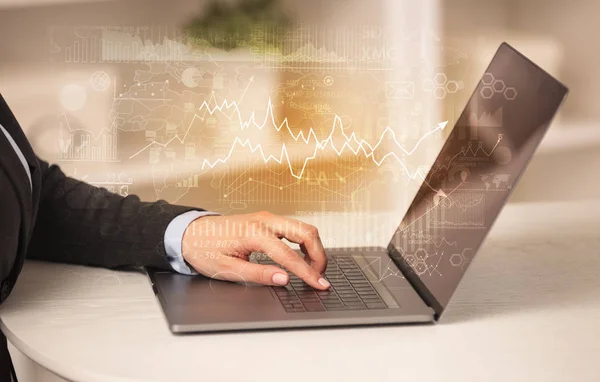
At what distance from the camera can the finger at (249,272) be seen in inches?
40.4

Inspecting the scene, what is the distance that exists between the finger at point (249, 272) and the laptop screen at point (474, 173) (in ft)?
0.61

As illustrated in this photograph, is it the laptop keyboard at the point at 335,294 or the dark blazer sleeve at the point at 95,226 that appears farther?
the dark blazer sleeve at the point at 95,226

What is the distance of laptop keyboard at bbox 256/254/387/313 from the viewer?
0.95 meters

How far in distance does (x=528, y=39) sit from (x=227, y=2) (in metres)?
2.14

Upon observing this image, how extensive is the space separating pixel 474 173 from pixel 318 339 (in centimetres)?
32

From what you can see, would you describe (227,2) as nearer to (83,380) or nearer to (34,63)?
(34,63)

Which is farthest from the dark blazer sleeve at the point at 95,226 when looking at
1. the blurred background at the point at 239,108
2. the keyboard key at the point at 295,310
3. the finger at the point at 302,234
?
the keyboard key at the point at 295,310

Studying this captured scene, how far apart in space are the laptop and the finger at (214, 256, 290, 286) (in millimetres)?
11

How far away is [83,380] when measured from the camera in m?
0.76

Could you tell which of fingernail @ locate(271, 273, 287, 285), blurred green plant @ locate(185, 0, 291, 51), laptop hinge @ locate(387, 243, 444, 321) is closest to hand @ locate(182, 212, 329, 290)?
fingernail @ locate(271, 273, 287, 285)

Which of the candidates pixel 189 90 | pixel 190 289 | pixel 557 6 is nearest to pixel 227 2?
pixel 189 90

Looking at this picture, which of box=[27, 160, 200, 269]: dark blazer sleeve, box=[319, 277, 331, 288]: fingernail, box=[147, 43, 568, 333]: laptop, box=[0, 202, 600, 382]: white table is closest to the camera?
box=[0, 202, 600, 382]: white table

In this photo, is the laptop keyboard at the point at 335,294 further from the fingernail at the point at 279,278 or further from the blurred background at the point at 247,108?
the blurred background at the point at 247,108
